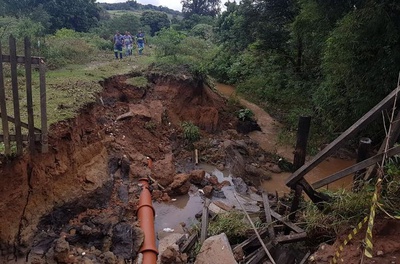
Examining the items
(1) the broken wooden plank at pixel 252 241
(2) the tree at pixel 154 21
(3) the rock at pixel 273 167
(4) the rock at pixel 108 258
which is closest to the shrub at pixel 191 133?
(3) the rock at pixel 273 167

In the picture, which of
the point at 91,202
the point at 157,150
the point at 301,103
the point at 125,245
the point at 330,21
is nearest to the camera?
the point at 125,245

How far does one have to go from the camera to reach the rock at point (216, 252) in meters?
5.36

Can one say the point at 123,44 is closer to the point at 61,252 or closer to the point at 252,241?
the point at 61,252

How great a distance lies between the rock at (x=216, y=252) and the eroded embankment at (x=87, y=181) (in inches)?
59.4

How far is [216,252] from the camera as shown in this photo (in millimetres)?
5570

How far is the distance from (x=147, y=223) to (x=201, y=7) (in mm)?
46038

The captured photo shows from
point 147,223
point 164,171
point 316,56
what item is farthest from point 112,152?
point 316,56

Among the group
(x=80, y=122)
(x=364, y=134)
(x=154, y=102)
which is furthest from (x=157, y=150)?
(x=364, y=134)

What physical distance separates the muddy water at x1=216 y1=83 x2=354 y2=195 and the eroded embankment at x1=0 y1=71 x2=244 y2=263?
11.0ft

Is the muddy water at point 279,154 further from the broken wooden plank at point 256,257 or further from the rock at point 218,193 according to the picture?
the broken wooden plank at point 256,257

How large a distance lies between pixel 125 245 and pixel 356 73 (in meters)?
6.99

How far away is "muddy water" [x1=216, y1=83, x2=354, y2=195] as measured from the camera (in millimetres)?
11234

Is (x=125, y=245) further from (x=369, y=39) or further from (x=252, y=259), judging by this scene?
(x=369, y=39)

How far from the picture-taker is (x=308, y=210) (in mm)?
5492
